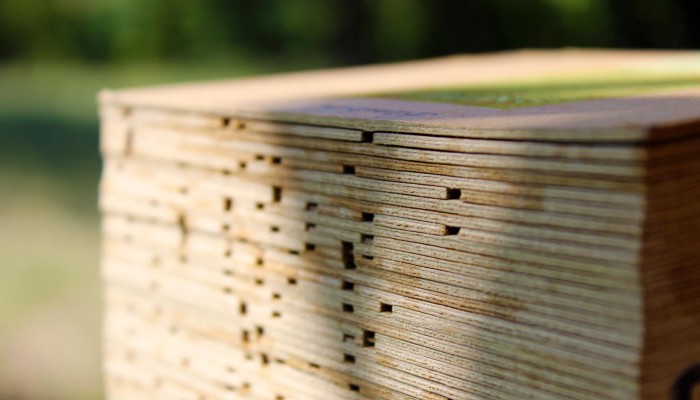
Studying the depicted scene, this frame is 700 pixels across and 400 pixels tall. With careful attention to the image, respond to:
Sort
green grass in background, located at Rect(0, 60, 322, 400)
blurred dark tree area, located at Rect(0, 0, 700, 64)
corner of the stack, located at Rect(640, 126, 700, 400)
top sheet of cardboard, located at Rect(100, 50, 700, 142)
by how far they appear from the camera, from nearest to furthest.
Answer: corner of the stack, located at Rect(640, 126, 700, 400) → top sheet of cardboard, located at Rect(100, 50, 700, 142) → green grass in background, located at Rect(0, 60, 322, 400) → blurred dark tree area, located at Rect(0, 0, 700, 64)

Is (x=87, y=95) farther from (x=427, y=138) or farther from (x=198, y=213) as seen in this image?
(x=427, y=138)

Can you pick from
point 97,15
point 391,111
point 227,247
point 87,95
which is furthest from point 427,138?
→ point 97,15

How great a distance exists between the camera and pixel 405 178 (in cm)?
174

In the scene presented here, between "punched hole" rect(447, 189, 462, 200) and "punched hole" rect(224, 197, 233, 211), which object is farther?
"punched hole" rect(224, 197, 233, 211)

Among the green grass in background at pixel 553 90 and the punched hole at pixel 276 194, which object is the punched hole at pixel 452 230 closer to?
the green grass in background at pixel 553 90

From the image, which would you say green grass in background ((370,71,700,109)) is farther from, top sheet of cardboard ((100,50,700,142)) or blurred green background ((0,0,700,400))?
blurred green background ((0,0,700,400))

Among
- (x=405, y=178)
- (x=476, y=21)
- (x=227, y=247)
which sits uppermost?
(x=476, y=21)

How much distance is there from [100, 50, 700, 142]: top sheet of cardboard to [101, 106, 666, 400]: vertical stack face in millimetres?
31

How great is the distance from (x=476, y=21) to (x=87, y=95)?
543cm

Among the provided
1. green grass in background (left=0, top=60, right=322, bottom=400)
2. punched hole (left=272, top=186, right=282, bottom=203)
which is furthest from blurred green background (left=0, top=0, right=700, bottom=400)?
punched hole (left=272, top=186, right=282, bottom=203)

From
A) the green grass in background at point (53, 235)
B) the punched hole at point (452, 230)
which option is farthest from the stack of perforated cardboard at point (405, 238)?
the green grass in background at point (53, 235)

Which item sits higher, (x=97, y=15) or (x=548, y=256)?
(x=97, y=15)

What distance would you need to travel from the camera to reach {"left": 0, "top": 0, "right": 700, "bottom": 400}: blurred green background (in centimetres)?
475

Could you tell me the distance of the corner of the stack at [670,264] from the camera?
4.59 feet
